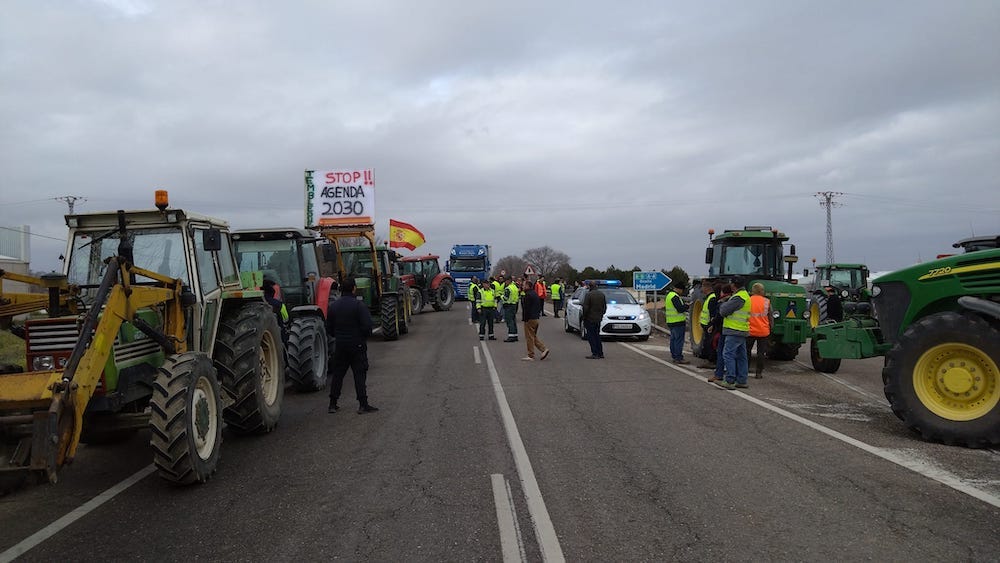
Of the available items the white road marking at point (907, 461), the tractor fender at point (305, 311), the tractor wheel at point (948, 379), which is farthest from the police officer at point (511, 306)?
the tractor wheel at point (948, 379)

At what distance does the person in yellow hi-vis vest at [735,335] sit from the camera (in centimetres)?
987

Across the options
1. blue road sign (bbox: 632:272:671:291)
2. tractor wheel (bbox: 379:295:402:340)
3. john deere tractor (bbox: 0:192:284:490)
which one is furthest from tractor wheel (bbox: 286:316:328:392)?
blue road sign (bbox: 632:272:671:291)

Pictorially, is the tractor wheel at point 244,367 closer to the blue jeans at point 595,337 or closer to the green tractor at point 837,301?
the green tractor at point 837,301

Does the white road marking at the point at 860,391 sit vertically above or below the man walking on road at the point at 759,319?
below

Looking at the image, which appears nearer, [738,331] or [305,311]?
[738,331]

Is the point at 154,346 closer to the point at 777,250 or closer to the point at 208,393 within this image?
the point at 208,393

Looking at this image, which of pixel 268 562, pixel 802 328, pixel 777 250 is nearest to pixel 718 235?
pixel 777 250

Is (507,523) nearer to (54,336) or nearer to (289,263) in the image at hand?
(54,336)

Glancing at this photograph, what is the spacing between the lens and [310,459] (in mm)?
6379

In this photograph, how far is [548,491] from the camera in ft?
17.1

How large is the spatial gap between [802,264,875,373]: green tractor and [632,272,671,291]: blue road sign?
451 centimetres

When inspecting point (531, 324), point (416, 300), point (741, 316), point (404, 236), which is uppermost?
point (404, 236)

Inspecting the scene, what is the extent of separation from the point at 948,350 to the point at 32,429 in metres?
8.17

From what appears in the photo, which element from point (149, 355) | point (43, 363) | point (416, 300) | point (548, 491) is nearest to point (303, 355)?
point (149, 355)
